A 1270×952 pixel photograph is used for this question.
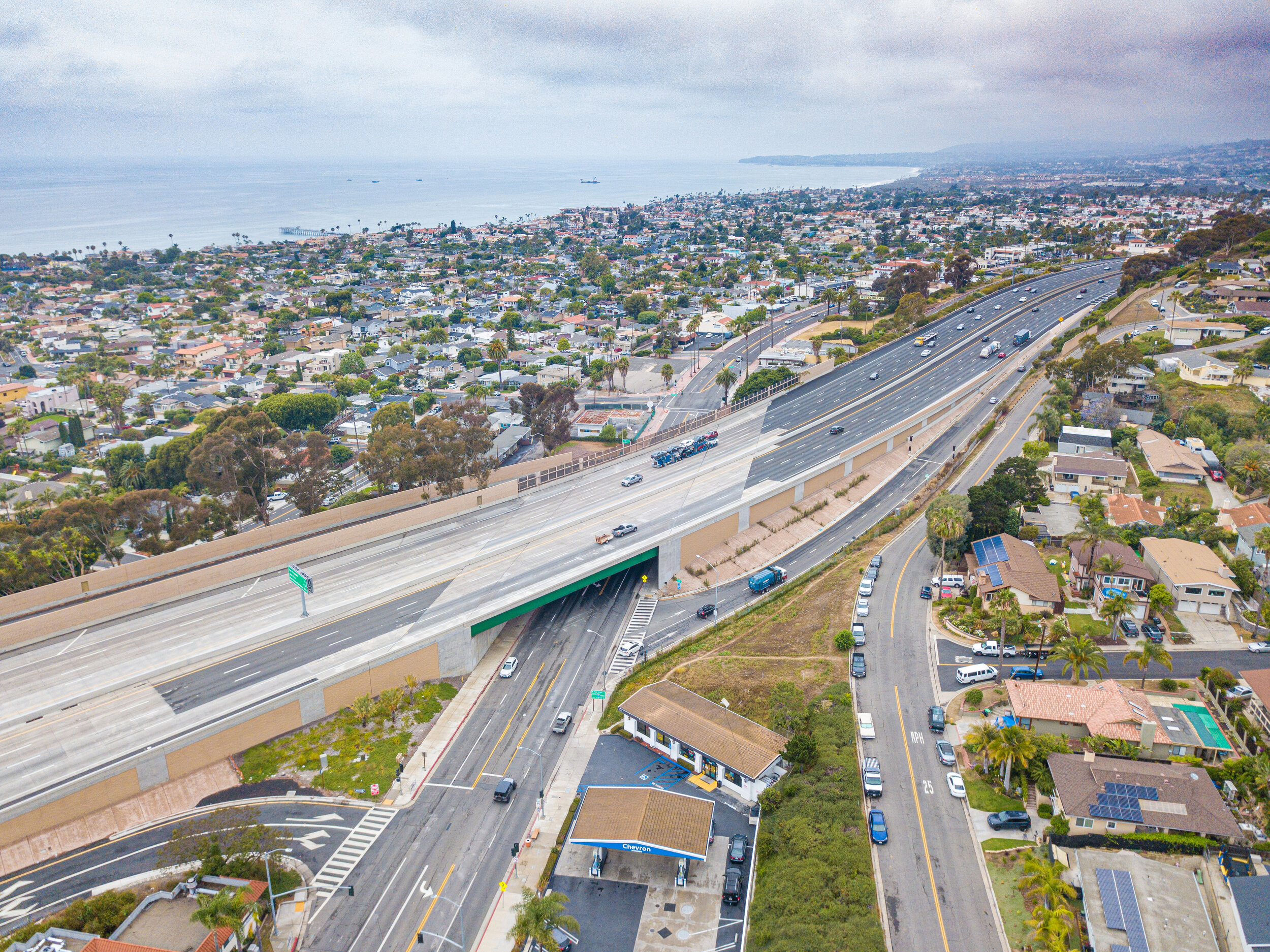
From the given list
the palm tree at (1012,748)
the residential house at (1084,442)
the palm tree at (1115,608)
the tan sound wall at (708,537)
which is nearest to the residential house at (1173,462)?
the residential house at (1084,442)

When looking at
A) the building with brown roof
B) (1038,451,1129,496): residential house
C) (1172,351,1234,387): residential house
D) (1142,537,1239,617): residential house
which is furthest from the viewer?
(1172,351,1234,387): residential house

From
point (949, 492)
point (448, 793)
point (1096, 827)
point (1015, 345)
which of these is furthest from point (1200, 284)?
point (448, 793)

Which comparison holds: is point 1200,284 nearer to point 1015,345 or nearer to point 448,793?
point 1015,345

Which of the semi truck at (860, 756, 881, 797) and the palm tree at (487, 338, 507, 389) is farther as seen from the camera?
the palm tree at (487, 338, 507, 389)

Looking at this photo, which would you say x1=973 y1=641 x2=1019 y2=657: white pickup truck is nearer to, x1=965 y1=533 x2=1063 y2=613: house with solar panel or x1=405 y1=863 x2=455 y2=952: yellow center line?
x1=965 y1=533 x2=1063 y2=613: house with solar panel

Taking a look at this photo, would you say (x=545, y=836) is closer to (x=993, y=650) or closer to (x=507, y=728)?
(x=507, y=728)

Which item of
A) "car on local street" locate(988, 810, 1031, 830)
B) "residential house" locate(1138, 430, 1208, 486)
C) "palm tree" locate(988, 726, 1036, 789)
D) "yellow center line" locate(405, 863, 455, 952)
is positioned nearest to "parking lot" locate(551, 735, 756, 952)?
"yellow center line" locate(405, 863, 455, 952)

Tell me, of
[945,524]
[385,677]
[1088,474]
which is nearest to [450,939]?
[385,677]

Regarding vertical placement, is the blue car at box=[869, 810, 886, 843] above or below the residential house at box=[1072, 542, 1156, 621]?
below
